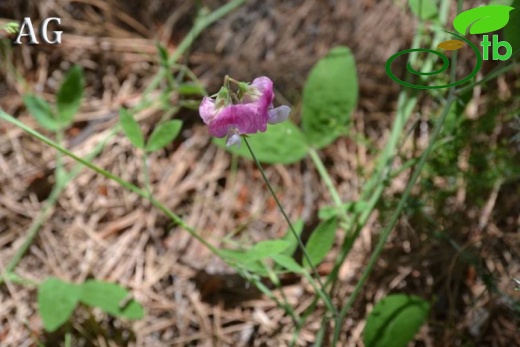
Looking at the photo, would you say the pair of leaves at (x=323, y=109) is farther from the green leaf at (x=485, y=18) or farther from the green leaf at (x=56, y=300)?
the green leaf at (x=56, y=300)

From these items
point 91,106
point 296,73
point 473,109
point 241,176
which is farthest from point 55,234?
point 473,109

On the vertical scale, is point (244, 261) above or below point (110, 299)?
above

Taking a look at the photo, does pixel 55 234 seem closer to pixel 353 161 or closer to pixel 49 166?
pixel 49 166

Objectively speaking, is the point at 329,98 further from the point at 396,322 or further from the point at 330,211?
the point at 396,322

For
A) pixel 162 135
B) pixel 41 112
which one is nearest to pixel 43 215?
pixel 41 112

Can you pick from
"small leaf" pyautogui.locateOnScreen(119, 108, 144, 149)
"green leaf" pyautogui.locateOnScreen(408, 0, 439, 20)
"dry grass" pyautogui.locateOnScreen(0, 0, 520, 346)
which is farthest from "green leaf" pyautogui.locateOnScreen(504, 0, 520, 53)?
"small leaf" pyautogui.locateOnScreen(119, 108, 144, 149)

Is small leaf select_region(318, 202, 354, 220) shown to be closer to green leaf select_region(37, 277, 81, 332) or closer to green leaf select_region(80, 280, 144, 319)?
green leaf select_region(80, 280, 144, 319)
